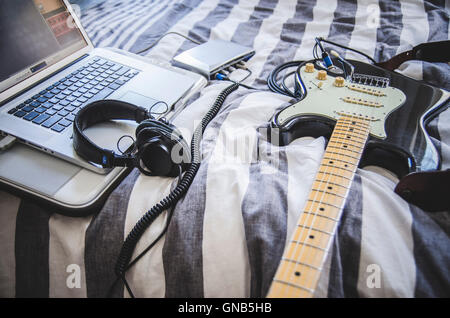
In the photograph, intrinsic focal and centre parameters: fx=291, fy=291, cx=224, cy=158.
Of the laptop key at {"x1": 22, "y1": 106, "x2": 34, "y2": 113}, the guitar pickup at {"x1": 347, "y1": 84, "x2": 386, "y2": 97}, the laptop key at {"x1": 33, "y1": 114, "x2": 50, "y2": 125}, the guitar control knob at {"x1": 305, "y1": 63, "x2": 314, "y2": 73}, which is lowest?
the guitar pickup at {"x1": 347, "y1": 84, "x2": 386, "y2": 97}

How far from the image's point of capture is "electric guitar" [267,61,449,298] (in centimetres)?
40

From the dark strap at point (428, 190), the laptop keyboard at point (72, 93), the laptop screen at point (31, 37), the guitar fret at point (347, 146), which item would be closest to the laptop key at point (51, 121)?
the laptop keyboard at point (72, 93)

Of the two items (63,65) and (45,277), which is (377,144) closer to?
(45,277)

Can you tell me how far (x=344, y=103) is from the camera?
708 mm

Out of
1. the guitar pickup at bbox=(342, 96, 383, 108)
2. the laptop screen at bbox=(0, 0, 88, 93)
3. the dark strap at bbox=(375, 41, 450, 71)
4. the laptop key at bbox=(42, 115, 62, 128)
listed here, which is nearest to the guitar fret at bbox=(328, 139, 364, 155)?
the guitar pickup at bbox=(342, 96, 383, 108)

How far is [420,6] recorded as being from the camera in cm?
114

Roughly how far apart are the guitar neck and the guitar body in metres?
0.05

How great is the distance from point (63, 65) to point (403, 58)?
97 cm

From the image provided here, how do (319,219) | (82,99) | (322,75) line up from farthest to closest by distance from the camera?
(322,75)
(82,99)
(319,219)

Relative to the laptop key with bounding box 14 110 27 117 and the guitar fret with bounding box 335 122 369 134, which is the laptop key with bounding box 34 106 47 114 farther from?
the guitar fret with bounding box 335 122 369 134

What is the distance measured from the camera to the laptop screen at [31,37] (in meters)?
0.64

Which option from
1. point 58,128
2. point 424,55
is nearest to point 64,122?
point 58,128

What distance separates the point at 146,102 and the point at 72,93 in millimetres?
178

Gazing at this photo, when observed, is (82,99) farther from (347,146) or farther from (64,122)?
(347,146)
